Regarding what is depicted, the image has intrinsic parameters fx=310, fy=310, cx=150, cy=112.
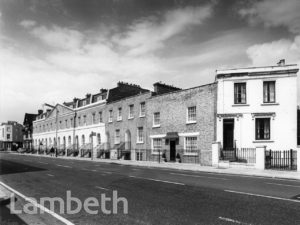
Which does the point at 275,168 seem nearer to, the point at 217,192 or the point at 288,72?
the point at 288,72

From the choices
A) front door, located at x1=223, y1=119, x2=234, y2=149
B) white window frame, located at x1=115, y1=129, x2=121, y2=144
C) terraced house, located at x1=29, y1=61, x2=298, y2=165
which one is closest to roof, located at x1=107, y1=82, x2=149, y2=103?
terraced house, located at x1=29, y1=61, x2=298, y2=165

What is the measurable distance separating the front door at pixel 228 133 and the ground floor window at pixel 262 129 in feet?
7.01

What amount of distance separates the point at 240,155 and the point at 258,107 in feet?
14.5

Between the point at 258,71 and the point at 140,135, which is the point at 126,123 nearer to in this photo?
the point at 140,135

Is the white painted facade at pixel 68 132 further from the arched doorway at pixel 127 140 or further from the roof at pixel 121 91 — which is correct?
the arched doorway at pixel 127 140

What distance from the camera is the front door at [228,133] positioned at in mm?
27641

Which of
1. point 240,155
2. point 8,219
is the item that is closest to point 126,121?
point 240,155

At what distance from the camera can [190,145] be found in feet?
99.8

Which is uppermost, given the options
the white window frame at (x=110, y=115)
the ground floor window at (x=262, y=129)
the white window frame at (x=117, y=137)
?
the white window frame at (x=110, y=115)

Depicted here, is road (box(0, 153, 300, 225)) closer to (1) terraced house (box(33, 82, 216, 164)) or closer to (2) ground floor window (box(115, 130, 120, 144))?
(1) terraced house (box(33, 82, 216, 164))

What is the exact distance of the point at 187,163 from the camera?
30219 millimetres

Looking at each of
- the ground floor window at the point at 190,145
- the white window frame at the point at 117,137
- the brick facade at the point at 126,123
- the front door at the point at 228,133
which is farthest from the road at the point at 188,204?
the white window frame at the point at 117,137

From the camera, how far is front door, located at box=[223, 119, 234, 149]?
1088 inches

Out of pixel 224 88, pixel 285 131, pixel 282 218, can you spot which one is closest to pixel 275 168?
pixel 285 131
